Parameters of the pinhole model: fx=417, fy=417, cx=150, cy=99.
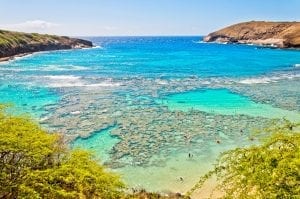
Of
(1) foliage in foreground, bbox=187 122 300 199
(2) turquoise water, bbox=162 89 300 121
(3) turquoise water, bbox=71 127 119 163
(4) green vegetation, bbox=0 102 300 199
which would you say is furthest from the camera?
(2) turquoise water, bbox=162 89 300 121

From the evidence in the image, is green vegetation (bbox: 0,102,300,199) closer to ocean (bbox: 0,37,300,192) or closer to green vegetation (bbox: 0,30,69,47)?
ocean (bbox: 0,37,300,192)

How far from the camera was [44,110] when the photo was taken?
62375mm

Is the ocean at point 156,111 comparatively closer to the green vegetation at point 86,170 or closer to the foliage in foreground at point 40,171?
the foliage in foreground at point 40,171

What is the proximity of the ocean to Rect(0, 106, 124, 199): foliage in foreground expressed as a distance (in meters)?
11.9

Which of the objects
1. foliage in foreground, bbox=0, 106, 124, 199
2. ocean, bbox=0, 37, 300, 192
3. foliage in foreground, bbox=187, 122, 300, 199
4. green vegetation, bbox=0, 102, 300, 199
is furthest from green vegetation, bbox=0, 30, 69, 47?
foliage in foreground, bbox=187, 122, 300, 199

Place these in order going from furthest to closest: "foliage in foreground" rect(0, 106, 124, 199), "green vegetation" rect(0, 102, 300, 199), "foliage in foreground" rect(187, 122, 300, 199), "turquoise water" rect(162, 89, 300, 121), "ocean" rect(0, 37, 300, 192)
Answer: "turquoise water" rect(162, 89, 300, 121), "ocean" rect(0, 37, 300, 192), "foliage in foreground" rect(0, 106, 124, 199), "green vegetation" rect(0, 102, 300, 199), "foliage in foreground" rect(187, 122, 300, 199)

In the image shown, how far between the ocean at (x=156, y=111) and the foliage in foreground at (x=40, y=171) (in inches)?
467

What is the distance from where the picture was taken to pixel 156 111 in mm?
62031

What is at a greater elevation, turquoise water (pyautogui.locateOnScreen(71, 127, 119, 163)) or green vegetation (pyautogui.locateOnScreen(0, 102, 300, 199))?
green vegetation (pyautogui.locateOnScreen(0, 102, 300, 199))

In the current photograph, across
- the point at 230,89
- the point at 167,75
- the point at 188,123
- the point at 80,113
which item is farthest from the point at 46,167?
the point at 167,75

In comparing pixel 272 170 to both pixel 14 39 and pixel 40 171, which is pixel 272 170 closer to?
pixel 40 171

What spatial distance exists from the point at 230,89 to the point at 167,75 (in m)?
29.2

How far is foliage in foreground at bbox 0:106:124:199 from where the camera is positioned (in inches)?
778

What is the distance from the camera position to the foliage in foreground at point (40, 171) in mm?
19750
